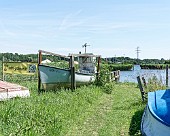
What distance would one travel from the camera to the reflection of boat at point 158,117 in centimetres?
591

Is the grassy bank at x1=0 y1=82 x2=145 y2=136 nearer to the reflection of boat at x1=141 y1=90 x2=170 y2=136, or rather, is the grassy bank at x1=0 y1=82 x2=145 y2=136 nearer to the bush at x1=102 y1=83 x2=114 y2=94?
the reflection of boat at x1=141 y1=90 x2=170 y2=136

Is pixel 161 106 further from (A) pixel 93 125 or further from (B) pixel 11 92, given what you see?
(B) pixel 11 92

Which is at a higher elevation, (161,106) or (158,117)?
(161,106)

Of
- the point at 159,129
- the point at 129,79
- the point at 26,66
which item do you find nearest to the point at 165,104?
the point at 159,129

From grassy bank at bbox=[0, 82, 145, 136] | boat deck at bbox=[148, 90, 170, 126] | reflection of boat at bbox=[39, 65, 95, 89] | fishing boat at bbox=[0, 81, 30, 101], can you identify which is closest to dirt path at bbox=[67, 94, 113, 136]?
grassy bank at bbox=[0, 82, 145, 136]

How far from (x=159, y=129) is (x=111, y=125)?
3002 millimetres

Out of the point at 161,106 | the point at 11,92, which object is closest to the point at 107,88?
the point at 11,92

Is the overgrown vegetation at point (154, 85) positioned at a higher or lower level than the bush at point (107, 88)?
higher

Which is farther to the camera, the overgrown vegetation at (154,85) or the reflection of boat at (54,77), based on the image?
the reflection of boat at (54,77)

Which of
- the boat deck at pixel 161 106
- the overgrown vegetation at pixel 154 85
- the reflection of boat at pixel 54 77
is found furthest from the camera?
the reflection of boat at pixel 54 77

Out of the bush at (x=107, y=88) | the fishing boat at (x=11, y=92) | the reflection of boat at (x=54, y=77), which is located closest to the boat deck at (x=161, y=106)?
the fishing boat at (x=11, y=92)

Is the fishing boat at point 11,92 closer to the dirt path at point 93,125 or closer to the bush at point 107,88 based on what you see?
the dirt path at point 93,125

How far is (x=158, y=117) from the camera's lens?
243 inches

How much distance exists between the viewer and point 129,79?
27.5 m
